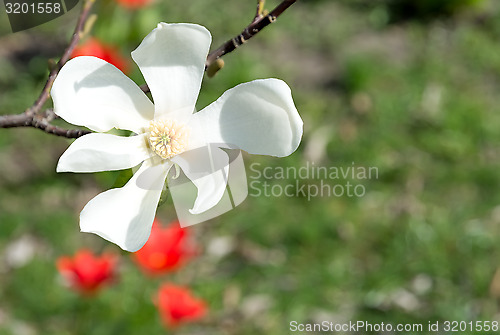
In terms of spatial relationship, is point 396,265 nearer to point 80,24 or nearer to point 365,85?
point 365,85

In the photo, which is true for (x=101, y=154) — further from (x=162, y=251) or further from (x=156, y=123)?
(x=162, y=251)

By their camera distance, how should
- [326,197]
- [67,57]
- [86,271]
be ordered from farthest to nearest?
1. [326,197]
2. [86,271]
3. [67,57]

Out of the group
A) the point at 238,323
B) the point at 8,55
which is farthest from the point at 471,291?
the point at 8,55

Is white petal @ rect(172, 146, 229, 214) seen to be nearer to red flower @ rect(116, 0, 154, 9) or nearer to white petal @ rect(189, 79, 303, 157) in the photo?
white petal @ rect(189, 79, 303, 157)

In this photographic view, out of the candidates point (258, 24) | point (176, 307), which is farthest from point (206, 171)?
point (176, 307)

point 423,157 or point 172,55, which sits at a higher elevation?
point 172,55

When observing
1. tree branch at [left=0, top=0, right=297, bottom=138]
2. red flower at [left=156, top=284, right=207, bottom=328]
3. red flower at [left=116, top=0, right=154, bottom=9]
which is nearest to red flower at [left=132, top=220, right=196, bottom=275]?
red flower at [left=156, top=284, right=207, bottom=328]
